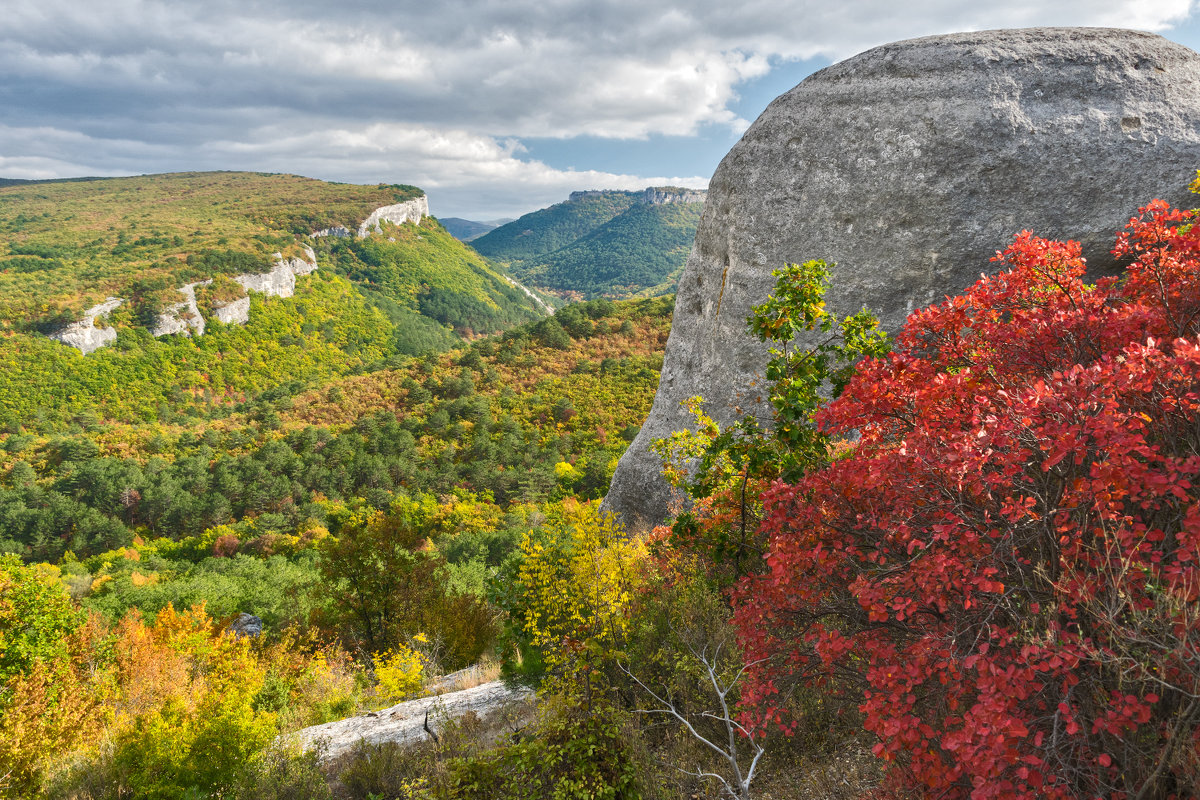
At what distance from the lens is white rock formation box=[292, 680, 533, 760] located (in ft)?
22.9

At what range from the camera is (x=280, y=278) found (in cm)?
11325

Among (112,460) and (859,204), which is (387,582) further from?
(112,460)

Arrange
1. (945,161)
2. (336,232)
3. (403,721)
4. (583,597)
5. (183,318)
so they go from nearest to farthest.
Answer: (583,597) → (403,721) → (945,161) → (183,318) → (336,232)

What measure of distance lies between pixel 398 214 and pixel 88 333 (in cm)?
9940

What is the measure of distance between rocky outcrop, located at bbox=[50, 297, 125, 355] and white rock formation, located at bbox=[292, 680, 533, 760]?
103 m

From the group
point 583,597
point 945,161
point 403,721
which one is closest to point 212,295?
point 403,721

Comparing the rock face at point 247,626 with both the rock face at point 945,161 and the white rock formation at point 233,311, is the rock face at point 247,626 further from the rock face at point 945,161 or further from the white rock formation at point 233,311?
the white rock formation at point 233,311

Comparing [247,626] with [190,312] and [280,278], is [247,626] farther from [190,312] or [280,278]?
[280,278]

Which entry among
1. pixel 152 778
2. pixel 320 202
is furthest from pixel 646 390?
pixel 320 202

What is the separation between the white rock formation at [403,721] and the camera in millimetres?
6988

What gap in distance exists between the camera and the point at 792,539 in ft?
11.5

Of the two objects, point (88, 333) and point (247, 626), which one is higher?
point (88, 333)

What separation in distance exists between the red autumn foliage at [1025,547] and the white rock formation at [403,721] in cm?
499

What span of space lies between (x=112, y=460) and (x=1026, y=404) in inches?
2891
